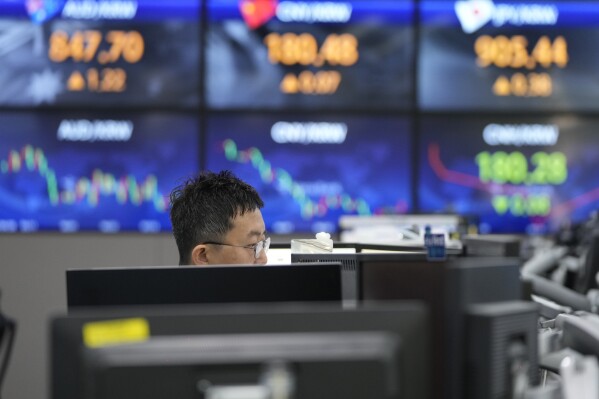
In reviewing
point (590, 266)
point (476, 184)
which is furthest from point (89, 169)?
point (590, 266)

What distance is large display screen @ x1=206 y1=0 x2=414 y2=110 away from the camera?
5172 millimetres

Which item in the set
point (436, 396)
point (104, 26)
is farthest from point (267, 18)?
point (436, 396)

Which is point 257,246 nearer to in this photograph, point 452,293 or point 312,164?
point 452,293

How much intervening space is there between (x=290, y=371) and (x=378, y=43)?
4223 millimetres

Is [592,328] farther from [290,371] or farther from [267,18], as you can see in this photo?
[267,18]

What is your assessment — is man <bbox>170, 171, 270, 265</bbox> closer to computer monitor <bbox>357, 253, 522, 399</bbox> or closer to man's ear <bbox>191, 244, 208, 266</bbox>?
man's ear <bbox>191, 244, 208, 266</bbox>

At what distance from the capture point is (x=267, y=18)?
5195mm

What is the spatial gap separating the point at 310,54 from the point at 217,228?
2582 mm

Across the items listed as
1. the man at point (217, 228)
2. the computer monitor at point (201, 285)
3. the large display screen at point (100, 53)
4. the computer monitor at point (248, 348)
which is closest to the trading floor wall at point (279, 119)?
the large display screen at point (100, 53)

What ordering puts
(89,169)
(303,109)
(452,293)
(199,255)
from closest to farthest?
(452,293)
(199,255)
(89,169)
(303,109)

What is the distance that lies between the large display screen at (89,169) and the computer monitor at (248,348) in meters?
3.84

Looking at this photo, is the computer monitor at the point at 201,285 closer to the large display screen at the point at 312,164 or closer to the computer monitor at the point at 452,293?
the computer monitor at the point at 452,293

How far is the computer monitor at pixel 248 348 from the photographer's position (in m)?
1.18

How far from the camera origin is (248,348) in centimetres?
118
